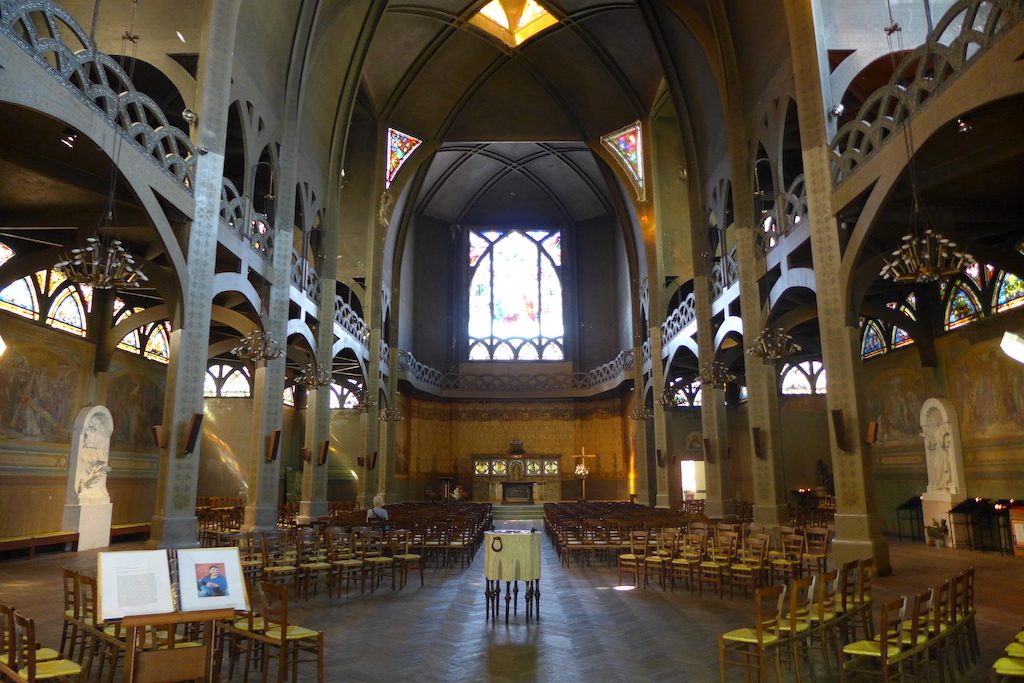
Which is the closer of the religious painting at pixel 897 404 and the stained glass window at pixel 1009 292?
the stained glass window at pixel 1009 292

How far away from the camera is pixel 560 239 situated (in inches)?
1412

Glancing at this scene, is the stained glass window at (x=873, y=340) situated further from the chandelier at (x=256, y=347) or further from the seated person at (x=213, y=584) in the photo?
the seated person at (x=213, y=584)

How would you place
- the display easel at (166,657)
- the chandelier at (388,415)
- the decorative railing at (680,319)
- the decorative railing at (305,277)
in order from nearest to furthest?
the display easel at (166,657) → the decorative railing at (305,277) → the decorative railing at (680,319) → the chandelier at (388,415)

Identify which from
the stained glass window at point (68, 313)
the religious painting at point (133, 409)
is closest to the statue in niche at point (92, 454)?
the religious painting at point (133, 409)

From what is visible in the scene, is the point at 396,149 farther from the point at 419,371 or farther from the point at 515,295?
the point at 515,295

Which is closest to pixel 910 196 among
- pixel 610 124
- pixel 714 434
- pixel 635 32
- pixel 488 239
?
pixel 714 434

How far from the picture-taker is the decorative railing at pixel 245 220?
13.1 meters

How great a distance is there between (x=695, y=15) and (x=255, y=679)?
1784 centimetres

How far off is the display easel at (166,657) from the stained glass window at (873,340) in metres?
18.2

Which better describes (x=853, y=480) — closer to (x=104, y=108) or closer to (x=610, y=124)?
(x=104, y=108)

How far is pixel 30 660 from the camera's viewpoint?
367 cm

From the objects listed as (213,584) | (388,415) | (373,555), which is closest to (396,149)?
(388,415)

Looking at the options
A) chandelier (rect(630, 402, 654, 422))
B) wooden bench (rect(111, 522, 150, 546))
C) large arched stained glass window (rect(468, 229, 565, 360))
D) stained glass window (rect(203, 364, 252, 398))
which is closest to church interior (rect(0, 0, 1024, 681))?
wooden bench (rect(111, 522, 150, 546))

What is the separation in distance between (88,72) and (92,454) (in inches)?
373
